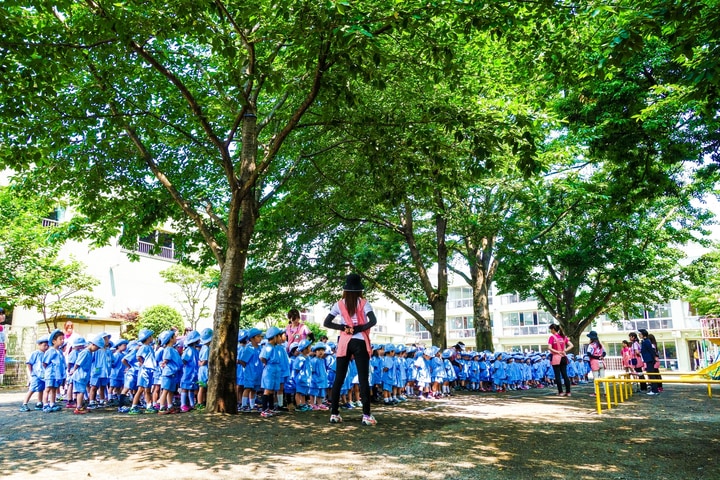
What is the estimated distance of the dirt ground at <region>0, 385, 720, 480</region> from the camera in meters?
4.90

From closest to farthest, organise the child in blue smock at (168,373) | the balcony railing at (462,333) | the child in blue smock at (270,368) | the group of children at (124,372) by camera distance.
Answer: the child in blue smock at (270,368) → the child in blue smock at (168,373) → the group of children at (124,372) → the balcony railing at (462,333)

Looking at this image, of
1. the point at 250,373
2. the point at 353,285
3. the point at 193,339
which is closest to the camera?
the point at 353,285

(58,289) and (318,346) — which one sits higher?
(58,289)

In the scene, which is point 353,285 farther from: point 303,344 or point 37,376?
point 37,376

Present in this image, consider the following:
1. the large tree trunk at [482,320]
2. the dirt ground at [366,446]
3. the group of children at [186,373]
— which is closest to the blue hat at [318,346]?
the group of children at [186,373]

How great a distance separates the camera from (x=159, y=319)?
28031 millimetres

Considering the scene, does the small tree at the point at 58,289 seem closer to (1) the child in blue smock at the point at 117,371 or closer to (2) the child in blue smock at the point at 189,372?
(1) the child in blue smock at the point at 117,371

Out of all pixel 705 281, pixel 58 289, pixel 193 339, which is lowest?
pixel 193 339

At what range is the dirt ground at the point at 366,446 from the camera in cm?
490

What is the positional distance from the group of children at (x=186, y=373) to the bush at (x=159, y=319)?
590 inches

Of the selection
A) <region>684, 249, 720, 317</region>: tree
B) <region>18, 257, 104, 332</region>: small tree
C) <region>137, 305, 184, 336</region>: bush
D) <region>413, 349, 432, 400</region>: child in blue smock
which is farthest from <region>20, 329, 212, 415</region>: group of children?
<region>684, 249, 720, 317</region>: tree

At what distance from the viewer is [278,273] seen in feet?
56.5

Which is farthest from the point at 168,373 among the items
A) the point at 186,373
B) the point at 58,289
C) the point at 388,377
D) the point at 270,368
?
the point at 58,289

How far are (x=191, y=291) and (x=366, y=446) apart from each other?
95.3 ft
